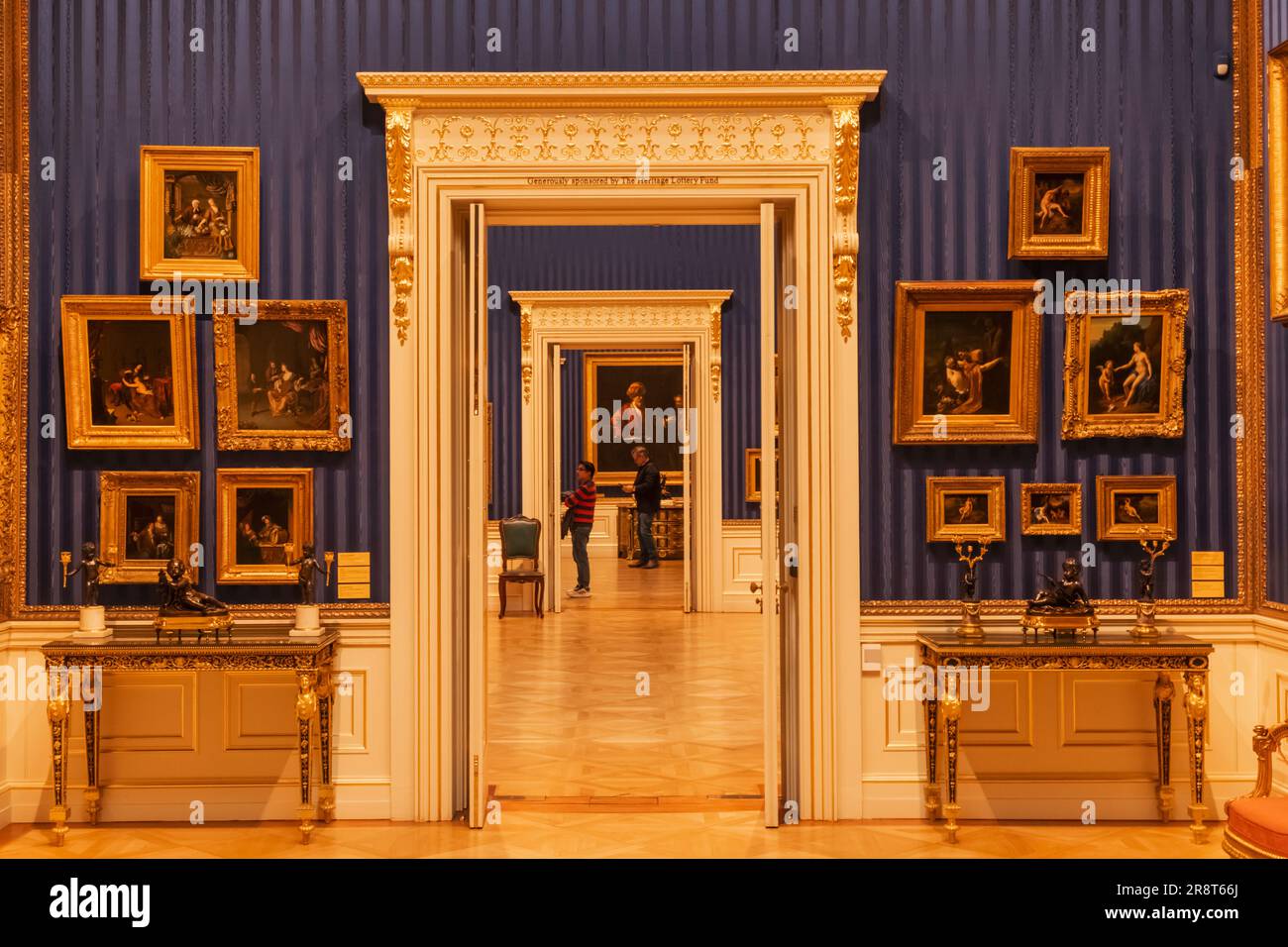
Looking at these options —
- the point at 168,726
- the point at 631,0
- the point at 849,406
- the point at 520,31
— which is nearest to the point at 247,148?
the point at 520,31

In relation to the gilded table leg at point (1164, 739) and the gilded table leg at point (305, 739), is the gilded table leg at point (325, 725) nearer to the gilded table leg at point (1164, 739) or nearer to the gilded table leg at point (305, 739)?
the gilded table leg at point (305, 739)

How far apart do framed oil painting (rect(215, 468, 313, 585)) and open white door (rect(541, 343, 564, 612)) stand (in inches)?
295

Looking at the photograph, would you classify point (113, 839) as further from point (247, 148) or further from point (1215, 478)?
point (1215, 478)

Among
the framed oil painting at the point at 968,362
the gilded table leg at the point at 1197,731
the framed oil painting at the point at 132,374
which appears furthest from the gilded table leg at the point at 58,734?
the gilded table leg at the point at 1197,731

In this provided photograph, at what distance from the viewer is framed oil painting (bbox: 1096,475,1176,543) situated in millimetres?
5566

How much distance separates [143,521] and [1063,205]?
4624mm

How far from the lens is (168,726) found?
18.1ft

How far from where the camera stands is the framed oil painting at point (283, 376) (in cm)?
554

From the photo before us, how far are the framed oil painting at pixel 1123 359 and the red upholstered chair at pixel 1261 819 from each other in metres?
1.78

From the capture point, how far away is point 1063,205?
5.55m

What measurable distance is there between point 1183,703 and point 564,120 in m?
3.94

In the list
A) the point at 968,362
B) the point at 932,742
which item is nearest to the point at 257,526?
the point at 932,742

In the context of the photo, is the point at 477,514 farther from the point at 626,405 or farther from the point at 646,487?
the point at 626,405

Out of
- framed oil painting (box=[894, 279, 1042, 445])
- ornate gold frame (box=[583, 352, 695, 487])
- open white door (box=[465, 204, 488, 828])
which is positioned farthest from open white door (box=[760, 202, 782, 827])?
ornate gold frame (box=[583, 352, 695, 487])
